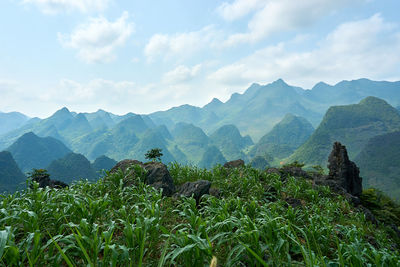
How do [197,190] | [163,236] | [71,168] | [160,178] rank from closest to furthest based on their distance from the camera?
1. [163,236]
2. [197,190]
3. [160,178]
4. [71,168]

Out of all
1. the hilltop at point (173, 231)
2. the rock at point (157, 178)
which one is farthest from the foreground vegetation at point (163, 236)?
the rock at point (157, 178)

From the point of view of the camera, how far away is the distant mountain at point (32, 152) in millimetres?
157125

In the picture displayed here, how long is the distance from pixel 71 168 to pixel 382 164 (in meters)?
159

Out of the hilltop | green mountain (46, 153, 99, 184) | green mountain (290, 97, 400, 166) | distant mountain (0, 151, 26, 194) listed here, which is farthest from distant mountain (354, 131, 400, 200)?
distant mountain (0, 151, 26, 194)

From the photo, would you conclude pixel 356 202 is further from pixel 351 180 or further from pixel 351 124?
pixel 351 124

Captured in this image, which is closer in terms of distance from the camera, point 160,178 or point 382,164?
point 160,178

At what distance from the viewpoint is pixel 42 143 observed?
177250 millimetres

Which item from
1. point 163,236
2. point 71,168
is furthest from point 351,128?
point 163,236

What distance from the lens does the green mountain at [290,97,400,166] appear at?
488ft

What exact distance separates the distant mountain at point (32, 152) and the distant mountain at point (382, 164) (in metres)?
207

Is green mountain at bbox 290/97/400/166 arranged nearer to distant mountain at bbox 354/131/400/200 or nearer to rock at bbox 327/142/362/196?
distant mountain at bbox 354/131/400/200

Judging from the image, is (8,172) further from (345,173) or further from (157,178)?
(345,173)

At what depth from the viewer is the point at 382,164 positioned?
101 meters

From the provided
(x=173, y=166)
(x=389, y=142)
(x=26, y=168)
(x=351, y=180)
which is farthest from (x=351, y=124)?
(x=26, y=168)
